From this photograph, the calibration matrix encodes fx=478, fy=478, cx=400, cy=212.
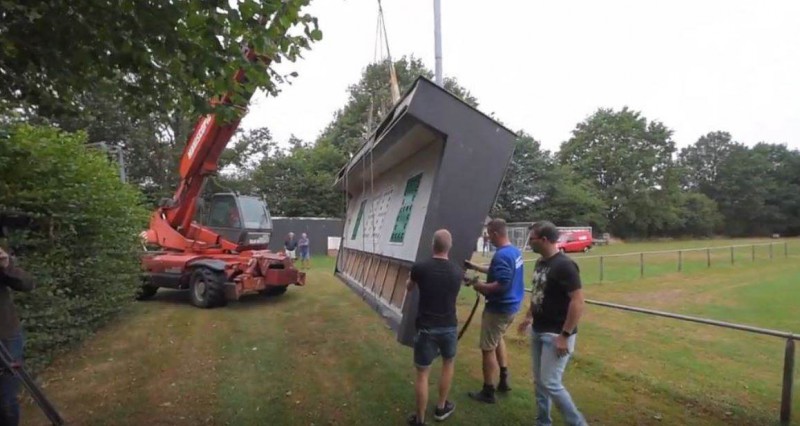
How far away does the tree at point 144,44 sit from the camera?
3875 millimetres

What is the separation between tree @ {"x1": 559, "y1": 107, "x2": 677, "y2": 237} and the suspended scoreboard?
199 feet

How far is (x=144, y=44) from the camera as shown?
159 inches

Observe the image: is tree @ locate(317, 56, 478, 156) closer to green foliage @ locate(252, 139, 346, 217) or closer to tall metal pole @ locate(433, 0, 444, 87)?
green foliage @ locate(252, 139, 346, 217)

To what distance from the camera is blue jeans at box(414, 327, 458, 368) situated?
4.19m

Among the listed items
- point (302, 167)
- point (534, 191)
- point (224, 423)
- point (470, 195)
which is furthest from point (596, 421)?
point (534, 191)

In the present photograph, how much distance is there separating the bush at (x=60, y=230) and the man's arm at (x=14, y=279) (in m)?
1.21

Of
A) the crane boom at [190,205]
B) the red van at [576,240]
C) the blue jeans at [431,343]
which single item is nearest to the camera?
the blue jeans at [431,343]

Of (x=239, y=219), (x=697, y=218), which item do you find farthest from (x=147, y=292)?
(x=697, y=218)

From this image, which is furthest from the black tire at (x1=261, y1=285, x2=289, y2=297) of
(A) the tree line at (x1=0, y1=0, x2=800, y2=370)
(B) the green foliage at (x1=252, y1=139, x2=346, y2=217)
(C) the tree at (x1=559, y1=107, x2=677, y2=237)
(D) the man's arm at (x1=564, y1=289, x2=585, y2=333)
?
(C) the tree at (x1=559, y1=107, x2=677, y2=237)

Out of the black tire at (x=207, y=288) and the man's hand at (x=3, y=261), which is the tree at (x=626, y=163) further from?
the man's hand at (x=3, y=261)

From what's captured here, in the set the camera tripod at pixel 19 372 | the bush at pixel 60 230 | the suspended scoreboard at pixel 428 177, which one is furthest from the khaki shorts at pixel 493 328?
the bush at pixel 60 230

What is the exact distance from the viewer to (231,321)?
9.14 metres

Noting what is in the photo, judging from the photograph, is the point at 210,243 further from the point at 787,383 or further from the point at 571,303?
the point at 787,383

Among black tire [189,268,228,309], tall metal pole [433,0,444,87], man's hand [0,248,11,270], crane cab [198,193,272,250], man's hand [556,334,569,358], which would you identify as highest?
tall metal pole [433,0,444,87]
